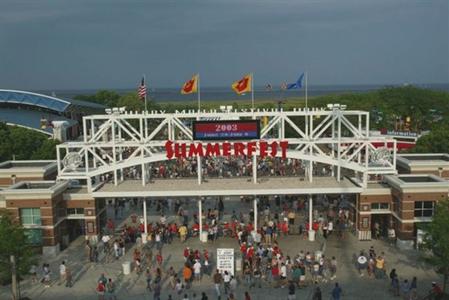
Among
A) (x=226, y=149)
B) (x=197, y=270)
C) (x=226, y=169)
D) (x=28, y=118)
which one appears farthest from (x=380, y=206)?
(x=28, y=118)

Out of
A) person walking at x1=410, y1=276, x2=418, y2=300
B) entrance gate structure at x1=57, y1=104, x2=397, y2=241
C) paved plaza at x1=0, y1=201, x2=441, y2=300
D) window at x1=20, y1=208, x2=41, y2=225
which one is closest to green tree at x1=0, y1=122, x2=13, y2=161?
entrance gate structure at x1=57, y1=104, x2=397, y2=241

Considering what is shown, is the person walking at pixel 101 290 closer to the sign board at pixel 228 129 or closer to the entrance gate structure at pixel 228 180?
the entrance gate structure at pixel 228 180

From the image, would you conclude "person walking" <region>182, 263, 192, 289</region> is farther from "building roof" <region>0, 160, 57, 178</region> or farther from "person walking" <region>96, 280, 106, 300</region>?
"building roof" <region>0, 160, 57, 178</region>

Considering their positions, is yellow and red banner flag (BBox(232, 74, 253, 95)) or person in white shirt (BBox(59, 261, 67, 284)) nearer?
person in white shirt (BBox(59, 261, 67, 284))

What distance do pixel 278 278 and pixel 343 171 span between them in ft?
71.3

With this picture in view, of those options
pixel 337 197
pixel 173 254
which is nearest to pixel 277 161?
pixel 337 197

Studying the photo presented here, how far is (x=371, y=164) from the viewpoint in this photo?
33.1 metres

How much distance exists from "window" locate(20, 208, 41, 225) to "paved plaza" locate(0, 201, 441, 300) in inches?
102

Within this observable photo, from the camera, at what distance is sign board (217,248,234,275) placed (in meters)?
24.6

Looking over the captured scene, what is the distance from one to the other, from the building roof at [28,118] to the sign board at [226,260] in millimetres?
48892

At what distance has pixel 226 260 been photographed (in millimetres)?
24656

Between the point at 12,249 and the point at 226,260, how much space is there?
33.0 ft

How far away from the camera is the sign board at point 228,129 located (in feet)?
105

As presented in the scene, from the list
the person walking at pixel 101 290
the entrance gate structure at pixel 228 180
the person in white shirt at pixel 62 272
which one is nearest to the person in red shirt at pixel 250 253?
the entrance gate structure at pixel 228 180
